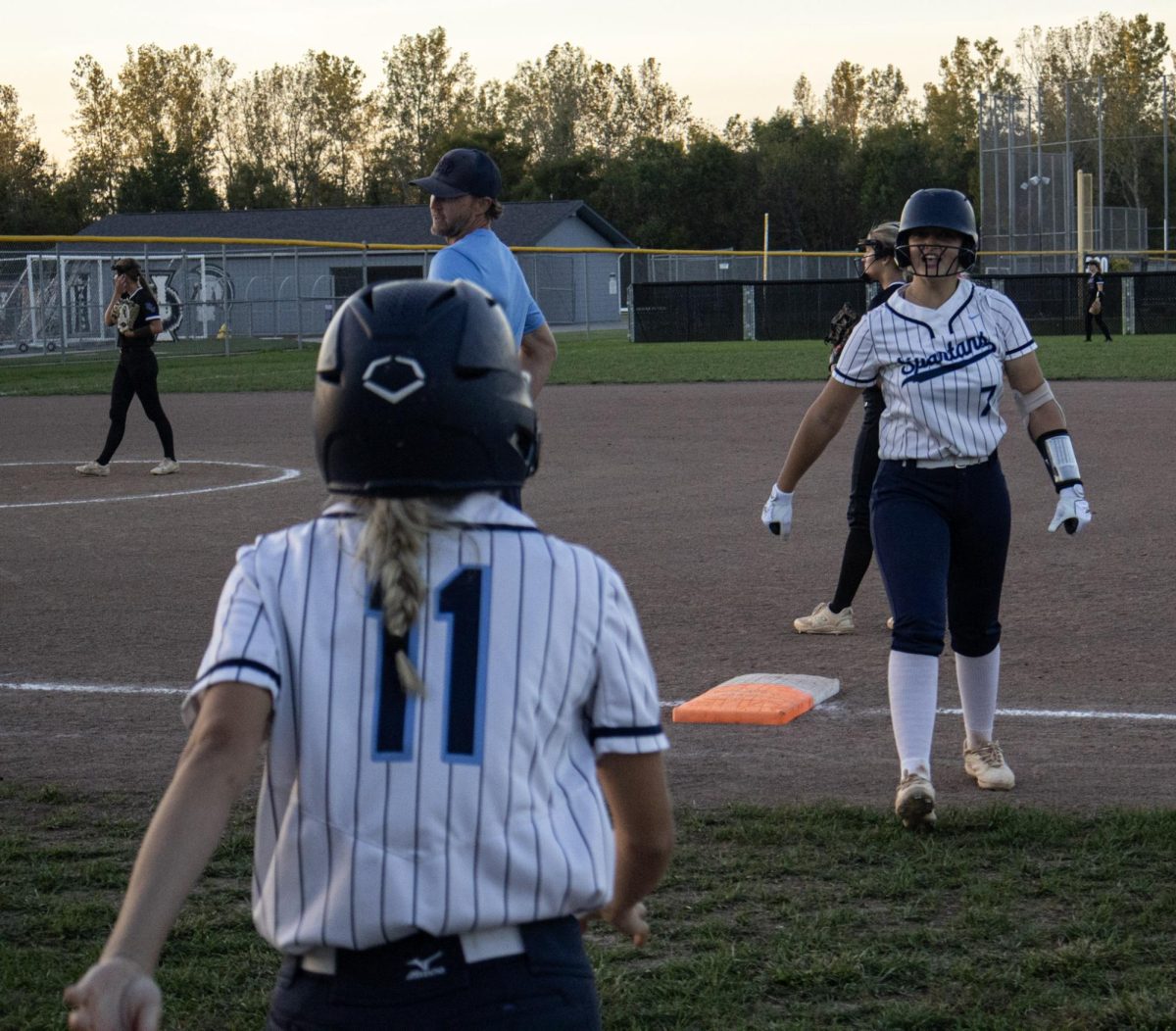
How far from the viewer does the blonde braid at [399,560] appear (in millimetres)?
1779

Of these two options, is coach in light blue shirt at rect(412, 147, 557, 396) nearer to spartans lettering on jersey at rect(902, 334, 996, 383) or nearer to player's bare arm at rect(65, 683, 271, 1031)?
spartans lettering on jersey at rect(902, 334, 996, 383)

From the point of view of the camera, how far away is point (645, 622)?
26.2 feet

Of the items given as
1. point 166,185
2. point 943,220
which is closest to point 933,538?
point 943,220

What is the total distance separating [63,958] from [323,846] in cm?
248

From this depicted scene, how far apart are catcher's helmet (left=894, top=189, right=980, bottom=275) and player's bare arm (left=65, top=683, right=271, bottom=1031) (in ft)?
11.8

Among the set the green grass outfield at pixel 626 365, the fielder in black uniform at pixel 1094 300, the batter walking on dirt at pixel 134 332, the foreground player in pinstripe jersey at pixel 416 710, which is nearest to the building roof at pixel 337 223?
the green grass outfield at pixel 626 365

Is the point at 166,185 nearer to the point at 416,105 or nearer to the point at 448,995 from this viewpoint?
the point at 416,105

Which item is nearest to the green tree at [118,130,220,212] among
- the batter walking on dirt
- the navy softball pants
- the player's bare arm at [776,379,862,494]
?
the batter walking on dirt

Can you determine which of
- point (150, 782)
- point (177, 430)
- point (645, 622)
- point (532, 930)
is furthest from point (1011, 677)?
point (177, 430)

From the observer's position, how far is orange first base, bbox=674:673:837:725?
615 cm

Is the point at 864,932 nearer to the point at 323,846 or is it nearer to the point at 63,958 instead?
the point at 63,958

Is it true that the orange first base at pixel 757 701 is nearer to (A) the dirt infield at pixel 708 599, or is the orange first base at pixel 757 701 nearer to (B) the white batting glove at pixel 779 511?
(A) the dirt infield at pixel 708 599

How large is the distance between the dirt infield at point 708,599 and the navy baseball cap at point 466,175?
2.13 metres

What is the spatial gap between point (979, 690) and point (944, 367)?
1102 millimetres
